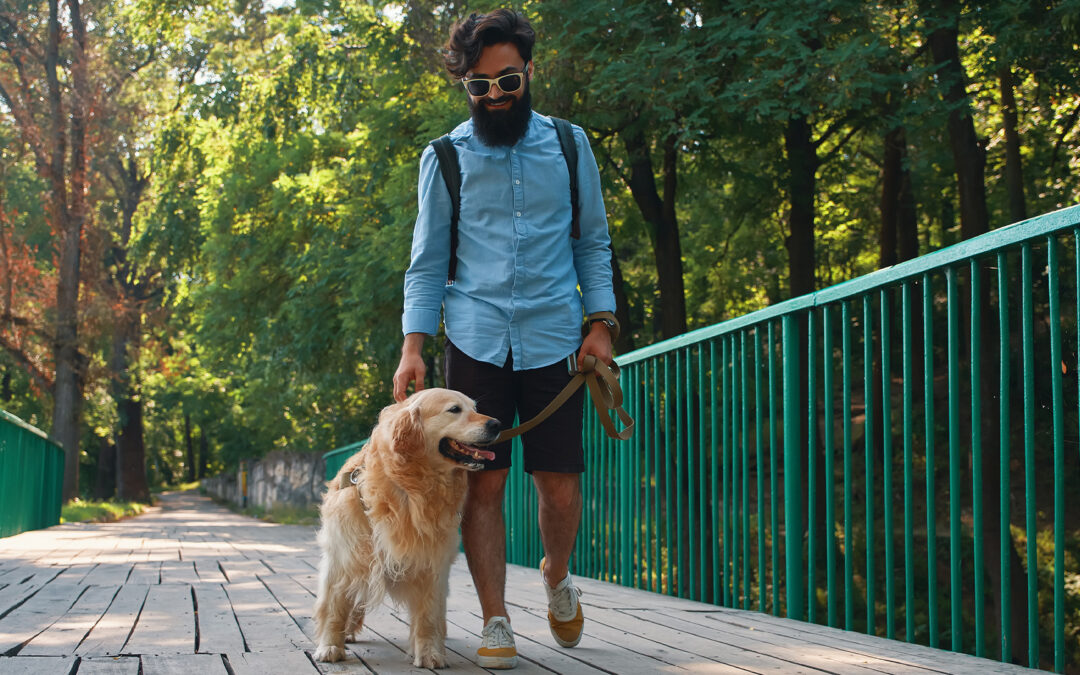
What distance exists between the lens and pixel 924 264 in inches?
139

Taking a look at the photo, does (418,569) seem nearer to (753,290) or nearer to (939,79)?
(939,79)

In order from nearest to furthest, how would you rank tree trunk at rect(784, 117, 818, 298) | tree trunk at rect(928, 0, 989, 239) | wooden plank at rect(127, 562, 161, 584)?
wooden plank at rect(127, 562, 161, 584)
tree trunk at rect(928, 0, 989, 239)
tree trunk at rect(784, 117, 818, 298)

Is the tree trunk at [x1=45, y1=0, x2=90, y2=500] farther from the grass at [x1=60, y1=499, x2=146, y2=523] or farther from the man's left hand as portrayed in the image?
the man's left hand

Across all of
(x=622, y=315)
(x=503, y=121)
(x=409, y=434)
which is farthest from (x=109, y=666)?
(x=622, y=315)

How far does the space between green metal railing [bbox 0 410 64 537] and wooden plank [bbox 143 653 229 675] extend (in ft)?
26.4

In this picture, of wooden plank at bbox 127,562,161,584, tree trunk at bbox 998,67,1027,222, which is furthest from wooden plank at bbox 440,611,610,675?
tree trunk at bbox 998,67,1027,222

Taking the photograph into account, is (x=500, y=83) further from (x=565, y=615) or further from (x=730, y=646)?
(x=730, y=646)

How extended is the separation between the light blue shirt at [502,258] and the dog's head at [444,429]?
27 cm

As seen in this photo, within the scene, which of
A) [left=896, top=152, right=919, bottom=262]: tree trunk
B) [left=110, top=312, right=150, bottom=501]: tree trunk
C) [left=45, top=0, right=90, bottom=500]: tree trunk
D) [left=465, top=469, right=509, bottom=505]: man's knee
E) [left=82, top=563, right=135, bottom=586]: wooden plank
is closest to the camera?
[left=465, top=469, right=509, bottom=505]: man's knee

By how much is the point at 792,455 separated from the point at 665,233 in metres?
9.76

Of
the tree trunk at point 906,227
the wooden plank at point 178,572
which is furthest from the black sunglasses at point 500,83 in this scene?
the tree trunk at point 906,227

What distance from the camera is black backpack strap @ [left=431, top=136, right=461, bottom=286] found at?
3689 millimetres

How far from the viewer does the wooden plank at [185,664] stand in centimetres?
307

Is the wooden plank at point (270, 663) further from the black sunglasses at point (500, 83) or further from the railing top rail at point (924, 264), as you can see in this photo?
the railing top rail at point (924, 264)
